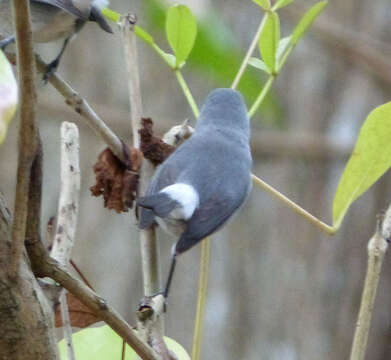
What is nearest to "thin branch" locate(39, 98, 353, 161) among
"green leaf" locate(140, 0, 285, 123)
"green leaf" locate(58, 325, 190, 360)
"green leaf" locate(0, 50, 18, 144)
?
"green leaf" locate(140, 0, 285, 123)

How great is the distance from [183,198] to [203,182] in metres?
0.06

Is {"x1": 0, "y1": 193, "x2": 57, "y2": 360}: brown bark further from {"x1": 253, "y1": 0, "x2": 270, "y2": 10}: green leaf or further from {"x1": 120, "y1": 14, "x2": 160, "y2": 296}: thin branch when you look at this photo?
{"x1": 253, "y1": 0, "x2": 270, "y2": 10}: green leaf

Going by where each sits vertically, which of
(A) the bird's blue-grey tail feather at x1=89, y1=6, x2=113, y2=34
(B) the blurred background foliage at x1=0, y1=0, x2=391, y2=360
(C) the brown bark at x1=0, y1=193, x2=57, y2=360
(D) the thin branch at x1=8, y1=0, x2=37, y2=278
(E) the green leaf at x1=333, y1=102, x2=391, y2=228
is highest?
(A) the bird's blue-grey tail feather at x1=89, y1=6, x2=113, y2=34

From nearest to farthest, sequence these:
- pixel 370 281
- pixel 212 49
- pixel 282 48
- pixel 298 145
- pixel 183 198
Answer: pixel 370 281 < pixel 183 198 < pixel 282 48 < pixel 212 49 < pixel 298 145

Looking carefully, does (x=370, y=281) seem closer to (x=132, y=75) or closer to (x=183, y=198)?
(x=183, y=198)

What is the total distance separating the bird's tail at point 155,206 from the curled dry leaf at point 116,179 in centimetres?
8

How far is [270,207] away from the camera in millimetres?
3213

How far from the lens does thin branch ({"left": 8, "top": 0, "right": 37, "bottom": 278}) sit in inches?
18.1

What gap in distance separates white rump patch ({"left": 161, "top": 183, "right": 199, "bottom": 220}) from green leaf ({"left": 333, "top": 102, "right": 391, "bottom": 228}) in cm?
15

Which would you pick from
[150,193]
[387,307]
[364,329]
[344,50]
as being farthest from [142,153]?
[387,307]

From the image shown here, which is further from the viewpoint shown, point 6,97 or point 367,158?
point 367,158

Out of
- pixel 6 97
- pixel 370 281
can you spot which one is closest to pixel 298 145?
pixel 370 281

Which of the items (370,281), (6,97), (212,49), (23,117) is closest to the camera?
(6,97)

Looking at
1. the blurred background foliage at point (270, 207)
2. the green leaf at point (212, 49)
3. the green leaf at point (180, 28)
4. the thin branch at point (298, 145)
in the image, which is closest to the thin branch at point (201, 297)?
the green leaf at point (180, 28)
